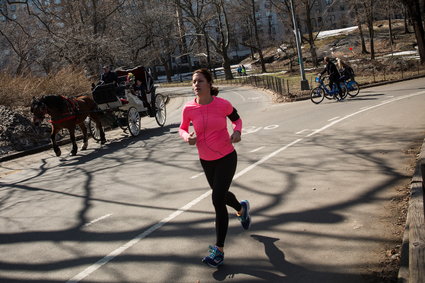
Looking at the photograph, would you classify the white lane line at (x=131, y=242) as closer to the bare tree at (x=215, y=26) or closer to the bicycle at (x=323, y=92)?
the bicycle at (x=323, y=92)

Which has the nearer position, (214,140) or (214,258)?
(214,258)

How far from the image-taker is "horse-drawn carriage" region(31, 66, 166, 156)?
13.5 metres

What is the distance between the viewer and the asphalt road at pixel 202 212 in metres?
4.89

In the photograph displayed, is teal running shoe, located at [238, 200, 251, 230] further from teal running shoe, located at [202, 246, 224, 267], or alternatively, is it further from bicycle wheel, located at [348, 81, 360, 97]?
bicycle wheel, located at [348, 81, 360, 97]

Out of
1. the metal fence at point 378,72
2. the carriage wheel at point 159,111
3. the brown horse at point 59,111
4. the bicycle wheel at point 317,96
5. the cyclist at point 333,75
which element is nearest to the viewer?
the brown horse at point 59,111

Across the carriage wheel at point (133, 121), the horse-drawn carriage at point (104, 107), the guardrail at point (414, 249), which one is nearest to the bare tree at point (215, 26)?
the horse-drawn carriage at point (104, 107)

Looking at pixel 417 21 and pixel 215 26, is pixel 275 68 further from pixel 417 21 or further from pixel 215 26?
pixel 417 21

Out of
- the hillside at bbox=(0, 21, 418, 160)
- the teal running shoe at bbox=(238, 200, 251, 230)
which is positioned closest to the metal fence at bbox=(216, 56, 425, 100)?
the hillside at bbox=(0, 21, 418, 160)

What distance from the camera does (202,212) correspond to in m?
6.74

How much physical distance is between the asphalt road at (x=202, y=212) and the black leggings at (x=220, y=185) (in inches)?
15.6

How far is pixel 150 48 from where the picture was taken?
73688mm

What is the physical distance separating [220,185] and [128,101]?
1238 centimetres

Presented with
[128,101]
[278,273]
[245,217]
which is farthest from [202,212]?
[128,101]

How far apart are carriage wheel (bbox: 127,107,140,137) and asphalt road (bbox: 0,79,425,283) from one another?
3.15 metres
